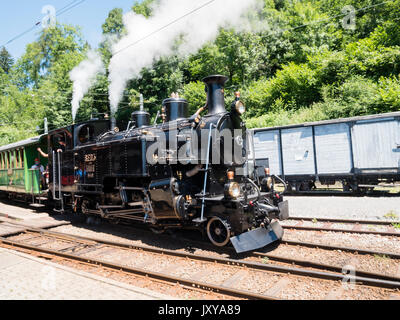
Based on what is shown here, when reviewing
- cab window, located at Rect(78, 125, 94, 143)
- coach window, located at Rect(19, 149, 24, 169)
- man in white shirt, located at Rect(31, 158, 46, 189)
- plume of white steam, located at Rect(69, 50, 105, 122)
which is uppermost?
plume of white steam, located at Rect(69, 50, 105, 122)

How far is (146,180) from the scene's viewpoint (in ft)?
22.0

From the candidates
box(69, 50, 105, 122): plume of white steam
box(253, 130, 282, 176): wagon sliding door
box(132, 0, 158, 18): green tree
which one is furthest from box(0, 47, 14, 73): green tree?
box(253, 130, 282, 176): wagon sliding door

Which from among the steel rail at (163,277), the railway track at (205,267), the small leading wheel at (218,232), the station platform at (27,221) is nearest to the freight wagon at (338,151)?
the small leading wheel at (218,232)

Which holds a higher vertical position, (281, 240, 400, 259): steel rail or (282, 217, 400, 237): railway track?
(282, 217, 400, 237): railway track

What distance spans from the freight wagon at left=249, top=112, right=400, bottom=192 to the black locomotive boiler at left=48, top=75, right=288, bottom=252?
442cm

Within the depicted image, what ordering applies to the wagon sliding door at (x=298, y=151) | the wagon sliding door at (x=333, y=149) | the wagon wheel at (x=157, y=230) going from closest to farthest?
the wagon wheel at (x=157, y=230) → the wagon sliding door at (x=333, y=149) → the wagon sliding door at (x=298, y=151)

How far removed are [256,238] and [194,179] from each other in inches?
70.5

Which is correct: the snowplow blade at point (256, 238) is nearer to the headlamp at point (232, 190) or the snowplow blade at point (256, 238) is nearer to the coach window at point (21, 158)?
the headlamp at point (232, 190)

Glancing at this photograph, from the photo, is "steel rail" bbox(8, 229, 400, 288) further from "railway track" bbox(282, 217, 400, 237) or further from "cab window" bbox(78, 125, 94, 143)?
"cab window" bbox(78, 125, 94, 143)

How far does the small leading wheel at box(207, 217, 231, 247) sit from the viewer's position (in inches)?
221

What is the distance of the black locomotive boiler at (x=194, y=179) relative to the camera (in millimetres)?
5602

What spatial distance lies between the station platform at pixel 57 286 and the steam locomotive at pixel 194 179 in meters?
1.90
